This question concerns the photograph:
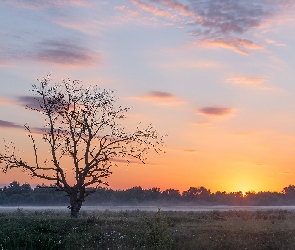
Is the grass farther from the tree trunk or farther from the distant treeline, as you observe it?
the distant treeline

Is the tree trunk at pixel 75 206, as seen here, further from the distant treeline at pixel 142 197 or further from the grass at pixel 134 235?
the distant treeline at pixel 142 197

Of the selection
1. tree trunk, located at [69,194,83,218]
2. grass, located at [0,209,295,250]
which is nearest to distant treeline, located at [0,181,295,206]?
tree trunk, located at [69,194,83,218]

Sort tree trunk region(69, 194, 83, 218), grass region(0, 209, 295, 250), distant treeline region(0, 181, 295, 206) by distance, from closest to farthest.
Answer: grass region(0, 209, 295, 250) → tree trunk region(69, 194, 83, 218) → distant treeline region(0, 181, 295, 206)

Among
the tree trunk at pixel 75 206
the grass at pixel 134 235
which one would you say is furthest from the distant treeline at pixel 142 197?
the grass at pixel 134 235

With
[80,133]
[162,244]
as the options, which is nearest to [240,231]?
[162,244]

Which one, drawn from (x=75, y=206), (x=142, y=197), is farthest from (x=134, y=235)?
(x=142, y=197)

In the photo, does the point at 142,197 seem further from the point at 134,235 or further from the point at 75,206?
the point at 134,235

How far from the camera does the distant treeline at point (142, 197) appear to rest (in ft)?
472

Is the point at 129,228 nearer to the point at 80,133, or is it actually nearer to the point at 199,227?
the point at 199,227

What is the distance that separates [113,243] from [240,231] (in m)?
8.95

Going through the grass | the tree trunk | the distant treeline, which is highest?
the distant treeline

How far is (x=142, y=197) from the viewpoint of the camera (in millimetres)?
148875

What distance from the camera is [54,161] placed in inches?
1964

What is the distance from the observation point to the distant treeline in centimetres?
14400
